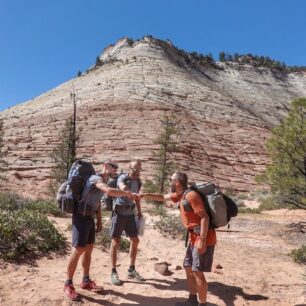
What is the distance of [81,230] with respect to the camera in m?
5.65

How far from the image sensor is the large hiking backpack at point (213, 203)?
5.26 metres

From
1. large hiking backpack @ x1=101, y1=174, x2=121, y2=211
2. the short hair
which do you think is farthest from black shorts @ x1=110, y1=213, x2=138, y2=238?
the short hair

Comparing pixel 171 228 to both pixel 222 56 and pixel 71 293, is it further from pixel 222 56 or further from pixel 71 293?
pixel 222 56

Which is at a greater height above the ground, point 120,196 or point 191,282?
point 120,196

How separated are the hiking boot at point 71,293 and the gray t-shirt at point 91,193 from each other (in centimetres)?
119

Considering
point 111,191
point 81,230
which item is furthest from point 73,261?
point 111,191

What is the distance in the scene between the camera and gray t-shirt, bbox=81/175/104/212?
5.57 meters

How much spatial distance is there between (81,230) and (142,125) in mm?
28077

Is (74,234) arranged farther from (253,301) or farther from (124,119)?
(124,119)

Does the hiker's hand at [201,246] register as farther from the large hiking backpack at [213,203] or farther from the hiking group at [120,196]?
the large hiking backpack at [213,203]

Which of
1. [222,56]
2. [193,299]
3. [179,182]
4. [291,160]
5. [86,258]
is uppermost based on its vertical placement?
[222,56]

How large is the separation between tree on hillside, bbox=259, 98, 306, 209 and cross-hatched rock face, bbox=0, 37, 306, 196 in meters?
13.3

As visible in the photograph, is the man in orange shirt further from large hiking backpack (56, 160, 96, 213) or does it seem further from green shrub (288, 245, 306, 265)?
green shrub (288, 245, 306, 265)

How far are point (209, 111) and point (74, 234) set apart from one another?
115 ft
